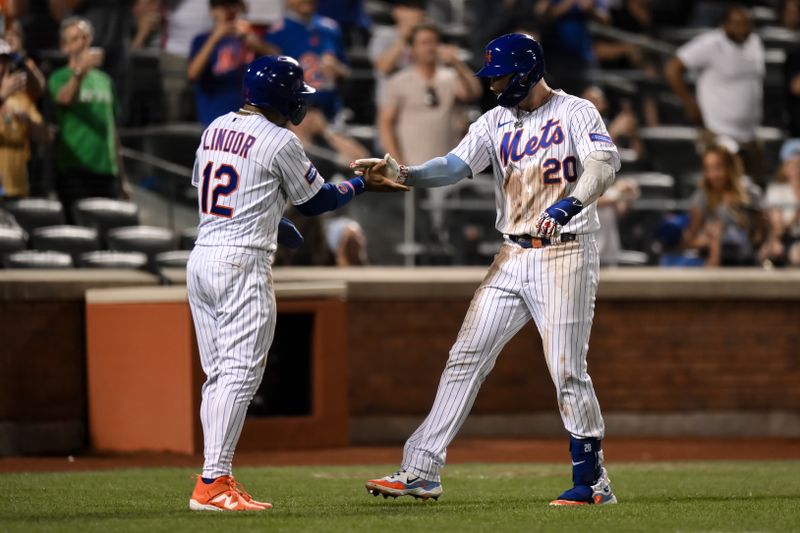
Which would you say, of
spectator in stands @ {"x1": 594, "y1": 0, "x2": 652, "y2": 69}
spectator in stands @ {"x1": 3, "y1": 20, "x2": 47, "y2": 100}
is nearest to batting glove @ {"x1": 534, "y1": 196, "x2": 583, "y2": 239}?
spectator in stands @ {"x1": 3, "y1": 20, "x2": 47, "y2": 100}

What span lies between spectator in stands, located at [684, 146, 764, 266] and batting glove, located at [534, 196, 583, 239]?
21.3ft

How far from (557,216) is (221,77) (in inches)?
260

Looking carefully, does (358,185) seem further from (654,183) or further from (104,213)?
(654,183)

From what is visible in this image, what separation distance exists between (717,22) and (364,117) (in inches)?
226

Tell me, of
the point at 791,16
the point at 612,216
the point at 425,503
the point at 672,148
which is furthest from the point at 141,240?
the point at 791,16

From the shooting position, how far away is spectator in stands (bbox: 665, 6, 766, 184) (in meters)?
Result: 14.5

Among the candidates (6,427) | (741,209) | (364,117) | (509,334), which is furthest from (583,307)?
(364,117)

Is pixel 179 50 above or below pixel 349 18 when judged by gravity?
below

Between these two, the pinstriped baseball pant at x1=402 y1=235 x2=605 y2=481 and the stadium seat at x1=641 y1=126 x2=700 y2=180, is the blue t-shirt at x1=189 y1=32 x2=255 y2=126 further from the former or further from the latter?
the pinstriped baseball pant at x1=402 y1=235 x2=605 y2=481

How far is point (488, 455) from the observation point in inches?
428

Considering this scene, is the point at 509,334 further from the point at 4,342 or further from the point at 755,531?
the point at 4,342

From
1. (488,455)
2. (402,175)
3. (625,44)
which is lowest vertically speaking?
(488,455)

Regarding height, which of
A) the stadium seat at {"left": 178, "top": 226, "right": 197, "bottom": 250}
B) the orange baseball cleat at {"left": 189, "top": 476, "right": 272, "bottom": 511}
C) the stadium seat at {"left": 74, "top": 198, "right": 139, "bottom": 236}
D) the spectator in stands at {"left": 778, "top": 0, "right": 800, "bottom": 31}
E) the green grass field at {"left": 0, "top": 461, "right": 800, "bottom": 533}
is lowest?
the green grass field at {"left": 0, "top": 461, "right": 800, "bottom": 533}

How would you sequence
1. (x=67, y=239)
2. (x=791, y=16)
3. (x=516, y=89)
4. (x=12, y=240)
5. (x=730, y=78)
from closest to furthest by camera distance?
(x=516, y=89), (x=12, y=240), (x=67, y=239), (x=730, y=78), (x=791, y=16)
